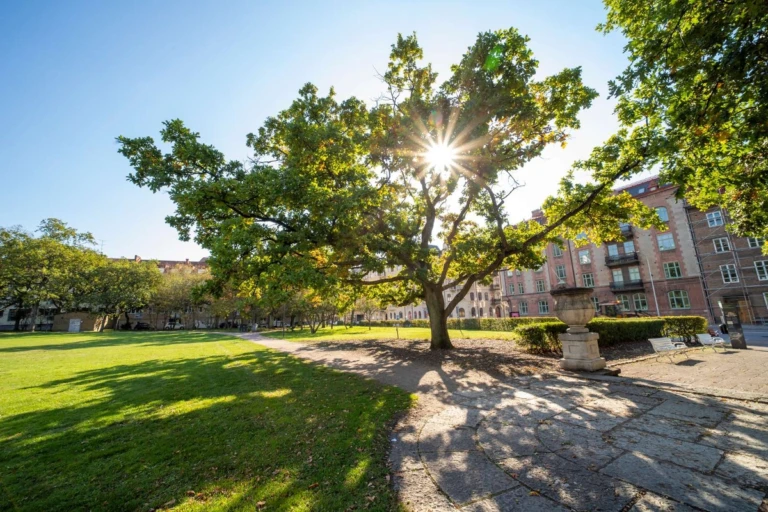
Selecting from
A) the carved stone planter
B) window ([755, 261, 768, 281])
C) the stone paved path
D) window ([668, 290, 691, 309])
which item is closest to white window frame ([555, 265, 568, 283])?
window ([668, 290, 691, 309])

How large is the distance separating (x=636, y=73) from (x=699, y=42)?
0.97 metres

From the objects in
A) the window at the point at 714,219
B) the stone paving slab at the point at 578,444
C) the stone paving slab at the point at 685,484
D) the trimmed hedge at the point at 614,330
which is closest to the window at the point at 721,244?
the window at the point at 714,219

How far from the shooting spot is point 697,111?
5.80 meters

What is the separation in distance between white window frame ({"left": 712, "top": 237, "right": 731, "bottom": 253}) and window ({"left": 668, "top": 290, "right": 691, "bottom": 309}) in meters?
5.32

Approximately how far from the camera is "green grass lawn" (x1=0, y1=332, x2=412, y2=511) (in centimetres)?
326

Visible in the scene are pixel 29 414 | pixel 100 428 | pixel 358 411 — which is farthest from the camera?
pixel 29 414

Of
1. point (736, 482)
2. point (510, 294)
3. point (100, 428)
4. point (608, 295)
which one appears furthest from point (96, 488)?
point (510, 294)

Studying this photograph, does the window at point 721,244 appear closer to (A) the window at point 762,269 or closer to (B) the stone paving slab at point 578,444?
(A) the window at point 762,269

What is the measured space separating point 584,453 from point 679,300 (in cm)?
4223

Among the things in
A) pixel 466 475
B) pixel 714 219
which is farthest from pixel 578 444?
pixel 714 219

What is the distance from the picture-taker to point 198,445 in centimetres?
462

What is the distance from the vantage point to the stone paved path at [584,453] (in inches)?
113

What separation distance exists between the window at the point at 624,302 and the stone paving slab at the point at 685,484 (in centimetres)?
4253

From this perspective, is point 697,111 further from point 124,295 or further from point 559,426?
point 124,295
